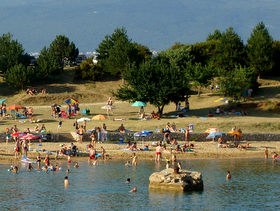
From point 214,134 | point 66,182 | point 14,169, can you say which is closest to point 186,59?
point 214,134

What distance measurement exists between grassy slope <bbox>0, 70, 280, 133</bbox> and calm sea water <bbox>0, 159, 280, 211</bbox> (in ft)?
41.7

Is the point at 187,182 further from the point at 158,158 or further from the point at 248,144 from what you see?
the point at 248,144

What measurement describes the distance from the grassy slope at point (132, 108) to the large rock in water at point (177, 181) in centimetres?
1958

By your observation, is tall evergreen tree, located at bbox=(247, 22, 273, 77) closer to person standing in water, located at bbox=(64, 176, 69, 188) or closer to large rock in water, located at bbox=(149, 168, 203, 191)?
large rock in water, located at bbox=(149, 168, 203, 191)

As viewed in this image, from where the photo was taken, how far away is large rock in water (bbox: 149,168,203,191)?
33184mm

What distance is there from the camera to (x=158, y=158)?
4412 centimetres

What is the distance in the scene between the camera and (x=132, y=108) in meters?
68.6

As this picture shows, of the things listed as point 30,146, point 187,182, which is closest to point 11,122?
point 30,146

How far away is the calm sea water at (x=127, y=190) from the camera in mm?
30750

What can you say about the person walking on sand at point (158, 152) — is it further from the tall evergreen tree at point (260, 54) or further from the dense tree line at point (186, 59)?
the tall evergreen tree at point (260, 54)

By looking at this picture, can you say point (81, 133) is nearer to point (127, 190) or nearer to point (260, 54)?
point (127, 190)

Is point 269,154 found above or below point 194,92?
below

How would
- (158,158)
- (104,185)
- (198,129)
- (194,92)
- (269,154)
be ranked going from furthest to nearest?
(194,92) → (198,129) → (269,154) → (158,158) → (104,185)

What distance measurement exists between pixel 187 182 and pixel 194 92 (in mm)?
47325
